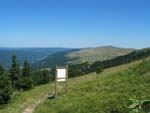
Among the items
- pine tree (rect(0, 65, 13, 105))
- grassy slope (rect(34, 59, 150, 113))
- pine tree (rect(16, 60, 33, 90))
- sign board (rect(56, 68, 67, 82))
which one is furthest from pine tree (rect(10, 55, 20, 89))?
grassy slope (rect(34, 59, 150, 113))

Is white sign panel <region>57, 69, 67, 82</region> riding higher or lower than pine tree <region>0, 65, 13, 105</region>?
higher

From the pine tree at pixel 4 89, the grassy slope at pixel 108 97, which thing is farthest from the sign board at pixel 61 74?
the pine tree at pixel 4 89

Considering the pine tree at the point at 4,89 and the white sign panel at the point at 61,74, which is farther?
the pine tree at the point at 4,89

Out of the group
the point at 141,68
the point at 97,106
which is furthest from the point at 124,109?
the point at 141,68

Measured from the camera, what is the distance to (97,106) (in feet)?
60.6

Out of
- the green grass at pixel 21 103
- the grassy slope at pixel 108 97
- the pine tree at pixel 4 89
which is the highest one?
the grassy slope at pixel 108 97

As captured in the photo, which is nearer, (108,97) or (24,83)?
(108,97)

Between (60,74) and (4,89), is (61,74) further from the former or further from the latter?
(4,89)

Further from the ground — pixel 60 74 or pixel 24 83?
pixel 60 74

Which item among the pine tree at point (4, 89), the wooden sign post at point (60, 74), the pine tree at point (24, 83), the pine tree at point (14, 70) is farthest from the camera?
the pine tree at point (14, 70)

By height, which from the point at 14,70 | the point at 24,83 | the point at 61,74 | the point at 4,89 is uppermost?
the point at 61,74

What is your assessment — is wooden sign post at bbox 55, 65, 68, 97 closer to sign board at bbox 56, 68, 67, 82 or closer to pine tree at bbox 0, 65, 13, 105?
sign board at bbox 56, 68, 67, 82

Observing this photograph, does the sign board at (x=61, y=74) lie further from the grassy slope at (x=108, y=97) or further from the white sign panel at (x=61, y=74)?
the grassy slope at (x=108, y=97)

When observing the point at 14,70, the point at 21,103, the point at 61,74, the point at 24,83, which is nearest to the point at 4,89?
the point at 24,83
